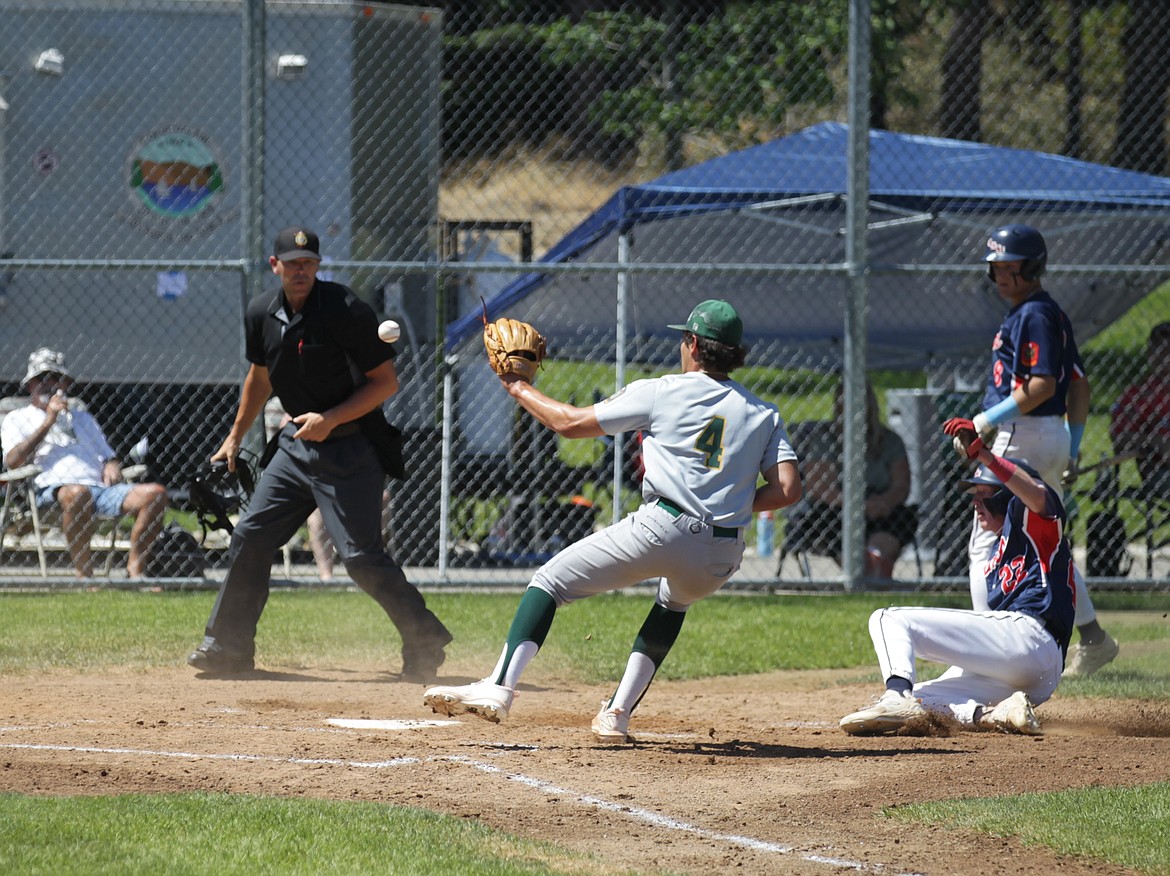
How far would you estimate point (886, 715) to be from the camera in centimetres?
561

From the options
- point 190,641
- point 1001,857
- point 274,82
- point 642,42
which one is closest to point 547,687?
point 190,641

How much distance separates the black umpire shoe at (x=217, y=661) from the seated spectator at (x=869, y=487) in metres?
4.65

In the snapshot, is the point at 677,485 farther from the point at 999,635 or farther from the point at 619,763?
the point at 999,635

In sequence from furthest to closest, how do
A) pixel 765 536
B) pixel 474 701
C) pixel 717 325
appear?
1. pixel 765 536
2. pixel 717 325
3. pixel 474 701

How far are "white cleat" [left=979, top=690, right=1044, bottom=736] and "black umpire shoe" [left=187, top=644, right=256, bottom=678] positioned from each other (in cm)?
338

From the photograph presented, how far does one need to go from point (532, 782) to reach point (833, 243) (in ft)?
→ 28.2

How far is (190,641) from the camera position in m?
8.07

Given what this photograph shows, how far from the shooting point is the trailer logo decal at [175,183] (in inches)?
457

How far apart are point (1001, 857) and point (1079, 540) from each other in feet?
36.7

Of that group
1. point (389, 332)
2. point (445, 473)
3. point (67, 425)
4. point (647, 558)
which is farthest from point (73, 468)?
point (647, 558)

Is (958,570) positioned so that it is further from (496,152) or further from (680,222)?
(496,152)

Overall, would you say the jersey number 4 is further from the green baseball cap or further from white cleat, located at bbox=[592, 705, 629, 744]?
white cleat, located at bbox=[592, 705, 629, 744]

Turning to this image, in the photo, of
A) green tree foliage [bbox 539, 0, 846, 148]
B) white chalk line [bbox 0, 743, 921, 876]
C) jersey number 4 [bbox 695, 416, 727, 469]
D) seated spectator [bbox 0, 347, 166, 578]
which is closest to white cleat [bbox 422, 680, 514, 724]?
white chalk line [bbox 0, 743, 921, 876]

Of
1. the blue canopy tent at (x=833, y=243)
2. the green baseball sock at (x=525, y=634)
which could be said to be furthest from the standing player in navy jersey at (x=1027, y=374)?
the blue canopy tent at (x=833, y=243)
